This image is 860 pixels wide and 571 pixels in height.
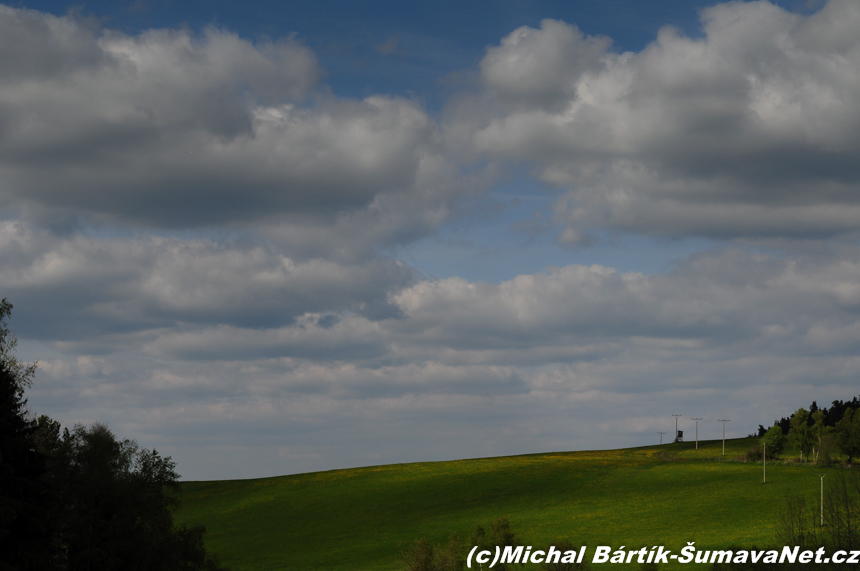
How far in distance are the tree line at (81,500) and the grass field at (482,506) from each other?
33860mm

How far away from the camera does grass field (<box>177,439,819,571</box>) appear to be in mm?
91938

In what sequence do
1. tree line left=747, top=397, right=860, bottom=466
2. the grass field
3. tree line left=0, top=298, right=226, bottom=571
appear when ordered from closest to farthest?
tree line left=0, top=298, right=226, bottom=571 → the grass field → tree line left=747, top=397, right=860, bottom=466

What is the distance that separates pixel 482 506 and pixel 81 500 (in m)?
75.2

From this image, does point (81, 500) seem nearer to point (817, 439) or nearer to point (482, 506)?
point (482, 506)

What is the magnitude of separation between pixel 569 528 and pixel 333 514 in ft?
135

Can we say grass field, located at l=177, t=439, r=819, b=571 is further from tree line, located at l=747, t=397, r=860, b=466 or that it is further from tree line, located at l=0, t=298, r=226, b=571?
tree line, located at l=0, t=298, r=226, b=571

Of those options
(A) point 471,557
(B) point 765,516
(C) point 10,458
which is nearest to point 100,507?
(C) point 10,458

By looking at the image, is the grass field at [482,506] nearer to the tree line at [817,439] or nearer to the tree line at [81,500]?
the tree line at [817,439]

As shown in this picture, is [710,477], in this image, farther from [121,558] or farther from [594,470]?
[121,558]

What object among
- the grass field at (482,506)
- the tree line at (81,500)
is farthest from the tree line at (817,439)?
the tree line at (81,500)

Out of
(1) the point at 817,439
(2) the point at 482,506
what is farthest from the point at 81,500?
(1) the point at 817,439

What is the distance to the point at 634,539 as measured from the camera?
87.9 metres

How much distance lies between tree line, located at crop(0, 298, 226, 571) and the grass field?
111 ft

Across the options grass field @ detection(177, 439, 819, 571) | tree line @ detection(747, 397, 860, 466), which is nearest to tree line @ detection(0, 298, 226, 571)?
grass field @ detection(177, 439, 819, 571)
